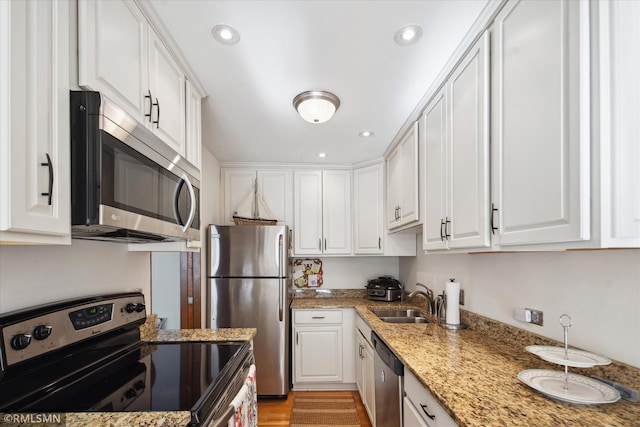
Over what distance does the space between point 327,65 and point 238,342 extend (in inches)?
60.5

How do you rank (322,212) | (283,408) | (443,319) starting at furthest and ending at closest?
(322,212) → (283,408) → (443,319)

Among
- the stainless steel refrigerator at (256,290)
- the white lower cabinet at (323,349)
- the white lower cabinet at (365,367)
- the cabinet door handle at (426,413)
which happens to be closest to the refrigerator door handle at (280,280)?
the stainless steel refrigerator at (256,290)

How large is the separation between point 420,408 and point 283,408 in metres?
1.99

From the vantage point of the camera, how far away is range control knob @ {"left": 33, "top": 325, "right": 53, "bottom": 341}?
3.54 feet

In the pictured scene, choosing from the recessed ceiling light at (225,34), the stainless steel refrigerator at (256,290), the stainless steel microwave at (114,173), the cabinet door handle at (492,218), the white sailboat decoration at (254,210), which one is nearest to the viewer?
the stainless steel microwave at (114,173)

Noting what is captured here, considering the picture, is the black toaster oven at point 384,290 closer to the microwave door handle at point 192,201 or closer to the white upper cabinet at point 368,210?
the white upper cabinet at point 368,210

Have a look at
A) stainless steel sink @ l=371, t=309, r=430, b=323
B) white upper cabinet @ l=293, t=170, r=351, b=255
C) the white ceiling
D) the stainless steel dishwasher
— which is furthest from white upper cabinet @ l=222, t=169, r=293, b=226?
the stainless steel dishwasher

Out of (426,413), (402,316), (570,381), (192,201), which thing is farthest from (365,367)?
(192,201)

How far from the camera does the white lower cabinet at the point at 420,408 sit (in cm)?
117

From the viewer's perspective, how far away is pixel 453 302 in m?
2.18

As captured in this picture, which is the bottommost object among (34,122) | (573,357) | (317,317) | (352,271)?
(317,317)

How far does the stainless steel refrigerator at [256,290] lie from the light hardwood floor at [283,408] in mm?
85

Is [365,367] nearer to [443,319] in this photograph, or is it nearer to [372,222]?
[443,319]

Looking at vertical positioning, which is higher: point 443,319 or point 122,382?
point 122,382
